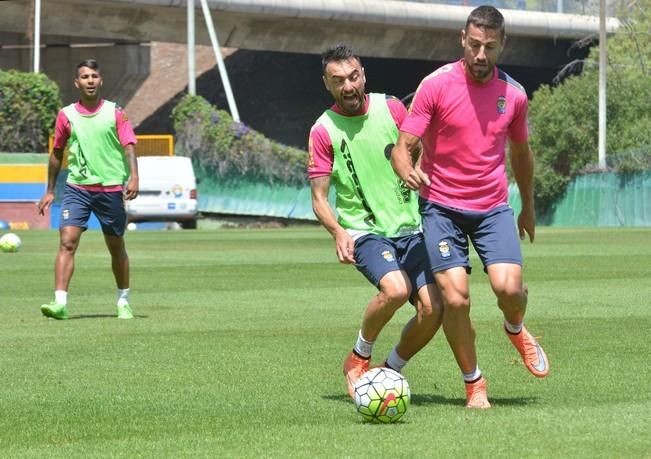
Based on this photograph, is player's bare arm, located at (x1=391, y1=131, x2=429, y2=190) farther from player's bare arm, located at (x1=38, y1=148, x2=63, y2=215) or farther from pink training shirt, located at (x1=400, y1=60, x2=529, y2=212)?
player's bare arm, located at (x1=38, y1=148, x2=63, y2=215)

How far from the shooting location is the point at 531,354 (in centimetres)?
941

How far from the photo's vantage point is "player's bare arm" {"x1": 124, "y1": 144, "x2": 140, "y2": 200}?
14.5 m

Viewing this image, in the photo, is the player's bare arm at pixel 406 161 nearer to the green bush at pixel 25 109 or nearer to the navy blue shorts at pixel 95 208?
the navy blue shorts at pixel 95 208

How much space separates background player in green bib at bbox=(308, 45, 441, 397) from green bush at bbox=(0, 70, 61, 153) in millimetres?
44477

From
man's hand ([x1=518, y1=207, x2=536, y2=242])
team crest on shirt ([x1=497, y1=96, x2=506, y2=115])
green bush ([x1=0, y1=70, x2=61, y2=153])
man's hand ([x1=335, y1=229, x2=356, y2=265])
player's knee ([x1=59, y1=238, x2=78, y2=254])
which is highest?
team crest on shirt ([x1=497, y1=96, x2=506, y2=115])

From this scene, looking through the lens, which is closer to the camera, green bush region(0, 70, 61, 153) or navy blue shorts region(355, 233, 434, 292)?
navy blue shorts region(355, 233, 434, 292)

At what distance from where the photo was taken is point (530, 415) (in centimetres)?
835

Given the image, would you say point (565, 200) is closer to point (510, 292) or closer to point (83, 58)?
point (83, 58)

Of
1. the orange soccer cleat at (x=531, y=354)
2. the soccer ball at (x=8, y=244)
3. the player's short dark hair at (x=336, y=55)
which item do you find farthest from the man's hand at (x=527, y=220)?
the soccer ball at (x=8, y=244)

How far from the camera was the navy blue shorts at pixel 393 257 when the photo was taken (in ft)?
30.3

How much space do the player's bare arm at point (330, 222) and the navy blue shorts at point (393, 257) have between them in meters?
0.10

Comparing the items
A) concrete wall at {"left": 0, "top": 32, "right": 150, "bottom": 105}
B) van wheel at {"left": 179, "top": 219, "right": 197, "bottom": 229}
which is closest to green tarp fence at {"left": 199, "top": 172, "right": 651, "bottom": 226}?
van wheel at {"left": 179, "top": 219, "right": 197, "bottom": 229}

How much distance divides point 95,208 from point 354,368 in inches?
237

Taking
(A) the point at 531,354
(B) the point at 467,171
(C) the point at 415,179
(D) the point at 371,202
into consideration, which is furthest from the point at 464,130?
(A) the point at 531,354
